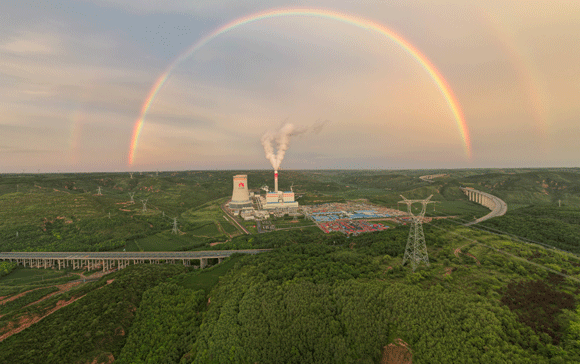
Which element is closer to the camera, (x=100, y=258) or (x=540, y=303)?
(x=540, y=303)

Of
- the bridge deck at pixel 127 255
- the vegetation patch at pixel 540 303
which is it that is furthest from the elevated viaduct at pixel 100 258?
the vegetation patch at pixel 540 303

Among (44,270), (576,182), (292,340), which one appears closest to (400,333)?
(292,340)

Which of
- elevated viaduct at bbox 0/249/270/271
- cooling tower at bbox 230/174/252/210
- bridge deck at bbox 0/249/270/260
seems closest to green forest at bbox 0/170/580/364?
elevated viaduct at bbox 0/249/270/271

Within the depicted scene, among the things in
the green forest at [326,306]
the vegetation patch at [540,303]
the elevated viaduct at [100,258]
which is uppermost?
the vegetation patch at [540,303]

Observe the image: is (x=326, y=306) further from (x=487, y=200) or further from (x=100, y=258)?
(x=487, y=200)

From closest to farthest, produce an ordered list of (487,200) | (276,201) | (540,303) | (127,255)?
(540,303)
(127,255)
(276,201)
(487,200)

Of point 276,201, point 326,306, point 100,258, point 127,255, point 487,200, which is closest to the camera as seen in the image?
point 326,306

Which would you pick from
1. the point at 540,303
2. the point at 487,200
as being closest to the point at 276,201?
the point at 540,303

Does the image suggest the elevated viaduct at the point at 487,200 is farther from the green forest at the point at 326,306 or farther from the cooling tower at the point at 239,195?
the cooling tower at the point at 239,195
